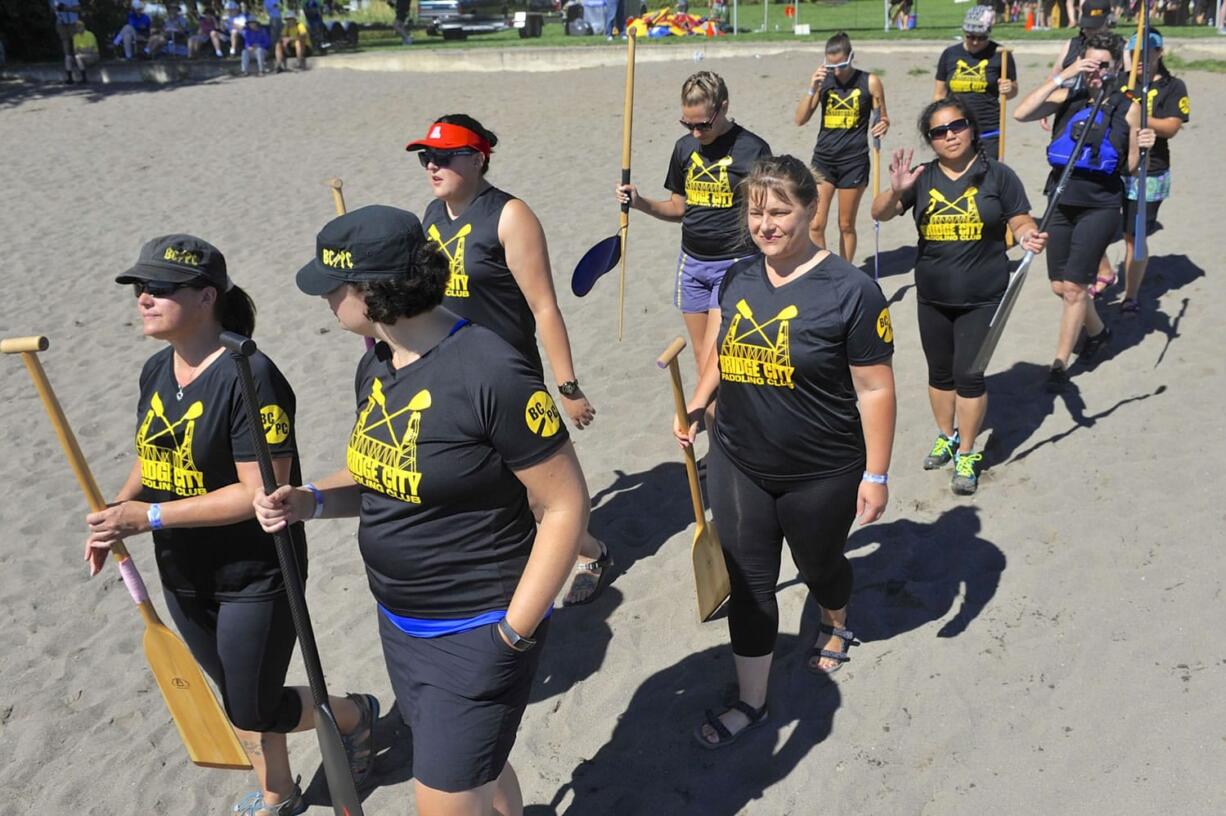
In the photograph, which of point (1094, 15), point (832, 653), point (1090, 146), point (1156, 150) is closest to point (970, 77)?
point (1094, 15)

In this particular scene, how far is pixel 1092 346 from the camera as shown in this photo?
700 cm

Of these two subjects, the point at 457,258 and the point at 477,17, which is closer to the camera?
the point at 457,258

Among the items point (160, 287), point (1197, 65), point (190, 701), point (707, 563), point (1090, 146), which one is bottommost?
point (1197, 65)

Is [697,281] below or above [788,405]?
below

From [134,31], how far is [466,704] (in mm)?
28317

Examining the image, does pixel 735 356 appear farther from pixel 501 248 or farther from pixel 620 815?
pixel 620 815

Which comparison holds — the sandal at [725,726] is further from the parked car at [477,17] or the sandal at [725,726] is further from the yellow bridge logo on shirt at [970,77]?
the parked car at [477,17]

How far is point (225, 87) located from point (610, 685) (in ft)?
66.5

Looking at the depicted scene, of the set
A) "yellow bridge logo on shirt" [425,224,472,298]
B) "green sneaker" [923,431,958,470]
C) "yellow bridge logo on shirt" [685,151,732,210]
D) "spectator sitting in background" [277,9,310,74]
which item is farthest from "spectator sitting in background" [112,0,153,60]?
"green sneaker" [923,431,958,470]

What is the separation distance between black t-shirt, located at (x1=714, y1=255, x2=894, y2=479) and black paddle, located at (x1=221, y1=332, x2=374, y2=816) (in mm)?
1564

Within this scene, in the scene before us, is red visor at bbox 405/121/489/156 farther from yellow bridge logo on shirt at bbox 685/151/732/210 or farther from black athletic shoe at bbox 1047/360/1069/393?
black athletic shoe at bbox 1047/360/1069/393

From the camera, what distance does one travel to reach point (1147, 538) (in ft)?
16.1

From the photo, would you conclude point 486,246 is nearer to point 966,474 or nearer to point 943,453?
point 966,474

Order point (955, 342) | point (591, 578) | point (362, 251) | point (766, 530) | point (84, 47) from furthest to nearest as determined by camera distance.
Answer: point (84, 47), point (955, 342), point (591, 578), point (766, 530), point (362, 251)
